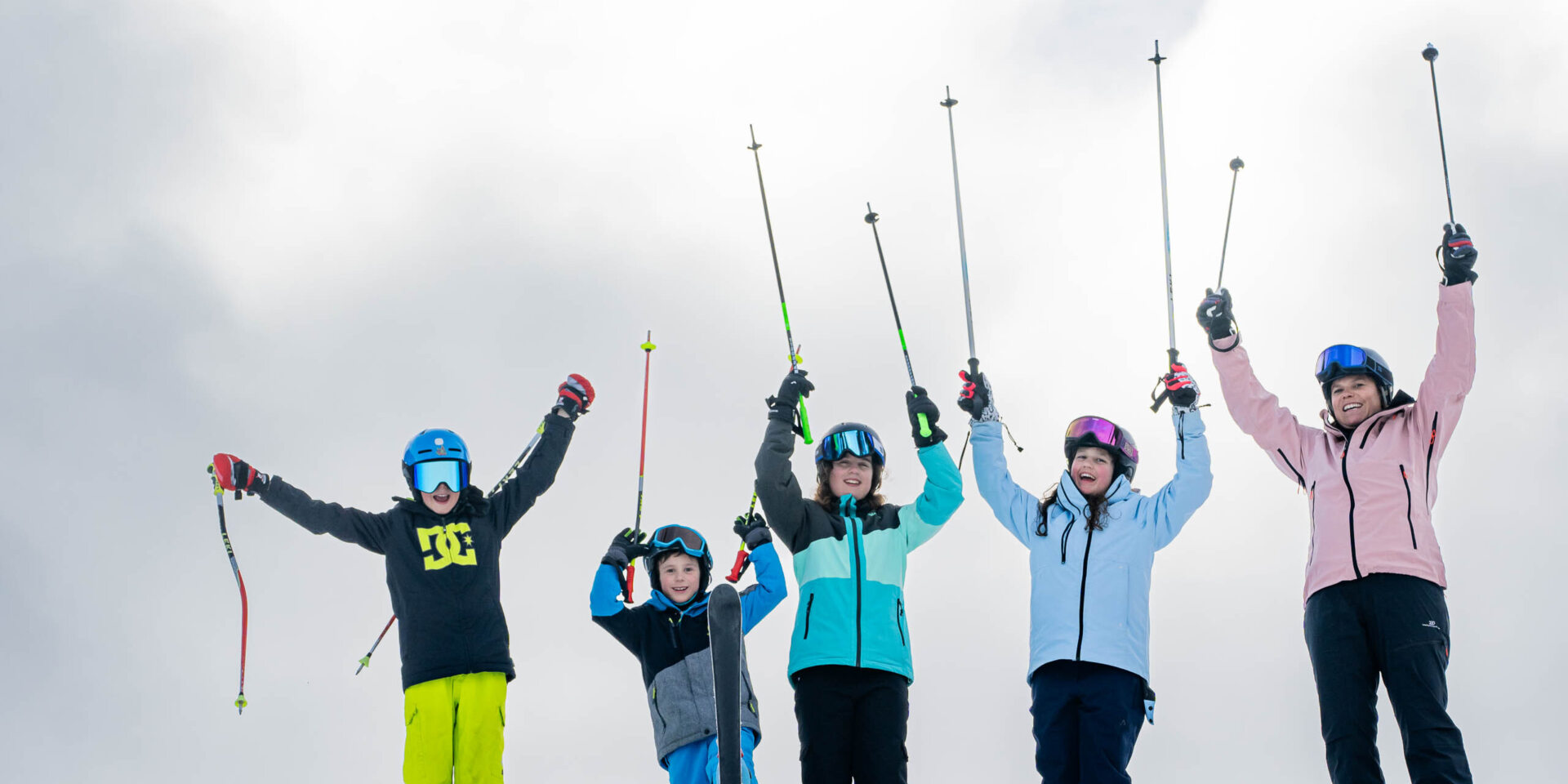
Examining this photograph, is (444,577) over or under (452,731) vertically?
over

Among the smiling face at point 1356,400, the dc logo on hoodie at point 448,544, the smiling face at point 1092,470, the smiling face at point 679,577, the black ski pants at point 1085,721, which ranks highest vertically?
the smiling face at point 1356,400

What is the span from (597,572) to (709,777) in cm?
131

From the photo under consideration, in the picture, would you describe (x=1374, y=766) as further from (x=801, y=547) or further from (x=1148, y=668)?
(x=801, y=547)

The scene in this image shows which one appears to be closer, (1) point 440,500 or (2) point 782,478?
(2) point 782,478

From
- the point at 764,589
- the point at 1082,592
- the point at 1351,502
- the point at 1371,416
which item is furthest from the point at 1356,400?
the point at 764,589

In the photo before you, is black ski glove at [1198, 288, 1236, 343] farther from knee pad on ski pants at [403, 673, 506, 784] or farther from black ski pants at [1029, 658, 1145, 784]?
knee pad on ski pants at [403, 673, 506, 784]

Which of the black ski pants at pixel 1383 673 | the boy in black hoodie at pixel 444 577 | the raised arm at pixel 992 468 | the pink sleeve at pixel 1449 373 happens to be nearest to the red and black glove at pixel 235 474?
the boy in black hoodie at pixel 444 577

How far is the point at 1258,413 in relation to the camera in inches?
283

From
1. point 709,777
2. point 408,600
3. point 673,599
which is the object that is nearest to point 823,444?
point 673,599

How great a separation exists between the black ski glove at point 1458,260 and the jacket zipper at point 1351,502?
1000mm

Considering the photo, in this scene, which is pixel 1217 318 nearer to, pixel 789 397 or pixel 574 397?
pixel 789 397

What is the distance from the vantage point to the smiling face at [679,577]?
24.4 ft

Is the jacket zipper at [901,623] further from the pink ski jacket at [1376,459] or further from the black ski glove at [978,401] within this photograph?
the pink ski jacket at [1376,459]

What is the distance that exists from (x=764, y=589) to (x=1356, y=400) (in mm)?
3290
